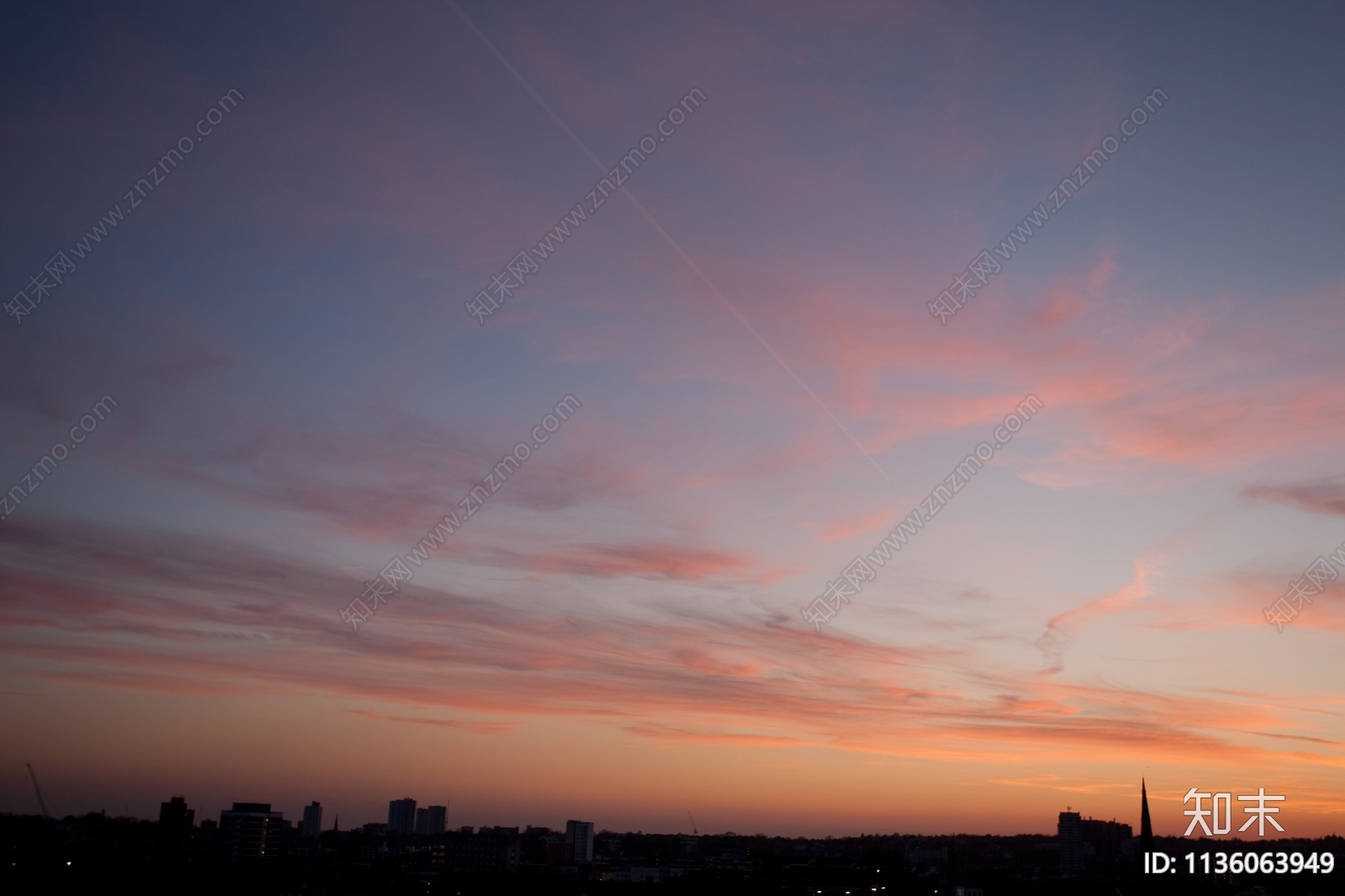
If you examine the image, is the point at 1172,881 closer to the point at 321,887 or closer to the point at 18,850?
the point at 321,887

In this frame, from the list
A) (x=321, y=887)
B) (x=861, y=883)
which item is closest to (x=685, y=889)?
(x=861, y=883)

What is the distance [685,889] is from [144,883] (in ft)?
290

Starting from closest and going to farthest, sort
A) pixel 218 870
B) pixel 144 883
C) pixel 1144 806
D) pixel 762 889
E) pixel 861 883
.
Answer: pixel 1144 806
pixel 144 883
pixel 218 870
pixel 762 889
pixel 861 883

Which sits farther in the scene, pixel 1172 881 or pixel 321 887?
pixel 1172 881

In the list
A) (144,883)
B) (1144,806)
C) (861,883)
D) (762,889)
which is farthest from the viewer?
(861,883)

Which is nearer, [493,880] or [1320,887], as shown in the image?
[1320,887]

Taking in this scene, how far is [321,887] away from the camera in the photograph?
168750 mm

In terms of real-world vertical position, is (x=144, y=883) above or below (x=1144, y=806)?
below

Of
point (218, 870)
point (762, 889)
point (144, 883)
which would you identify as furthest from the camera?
point (762, 889)

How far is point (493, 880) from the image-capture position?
19438 cm

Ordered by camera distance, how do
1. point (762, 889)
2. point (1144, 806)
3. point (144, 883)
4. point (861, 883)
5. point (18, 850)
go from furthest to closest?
point (861, 883) < point (762, 889) < point (18, 850) < point (144, 883) < point (1144, 806)

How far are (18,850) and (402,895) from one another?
59179 mm

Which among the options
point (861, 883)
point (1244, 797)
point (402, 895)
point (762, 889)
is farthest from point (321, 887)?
point (1244, 797)

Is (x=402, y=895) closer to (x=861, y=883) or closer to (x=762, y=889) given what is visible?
(x=762, y=889)
